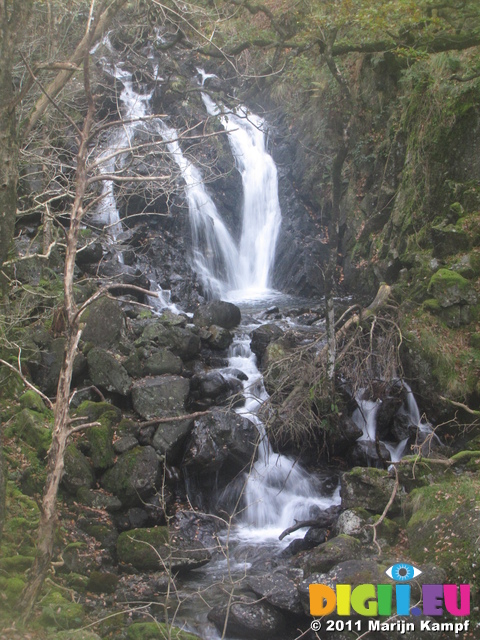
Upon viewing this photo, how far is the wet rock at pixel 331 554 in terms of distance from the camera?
5.54 metres

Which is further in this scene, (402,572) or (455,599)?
(402,572)

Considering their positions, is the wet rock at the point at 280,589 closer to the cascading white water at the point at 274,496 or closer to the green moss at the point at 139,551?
the green moss at the point at 139,551

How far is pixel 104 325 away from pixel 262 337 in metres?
3.36

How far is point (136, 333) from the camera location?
10.6m

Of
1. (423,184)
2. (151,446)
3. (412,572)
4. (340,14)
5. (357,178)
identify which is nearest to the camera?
(412,572)

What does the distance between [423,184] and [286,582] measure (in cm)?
804

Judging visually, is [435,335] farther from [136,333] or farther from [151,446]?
[136,333]

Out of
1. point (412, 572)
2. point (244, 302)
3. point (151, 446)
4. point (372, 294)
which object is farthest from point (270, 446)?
point (244, 302)

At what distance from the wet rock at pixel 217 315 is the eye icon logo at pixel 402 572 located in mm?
7511

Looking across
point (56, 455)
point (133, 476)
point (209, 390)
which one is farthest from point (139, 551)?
point (209, 390)

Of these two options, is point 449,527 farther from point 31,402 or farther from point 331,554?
point 31,402

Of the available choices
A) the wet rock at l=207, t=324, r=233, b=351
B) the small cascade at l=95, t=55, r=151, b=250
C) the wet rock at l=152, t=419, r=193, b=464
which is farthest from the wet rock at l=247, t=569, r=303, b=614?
the small cascade at l=95, t=55, r=151, b=250

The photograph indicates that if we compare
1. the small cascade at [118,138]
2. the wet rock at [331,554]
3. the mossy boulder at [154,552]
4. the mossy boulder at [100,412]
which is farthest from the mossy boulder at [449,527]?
the small cascade at [118,138]

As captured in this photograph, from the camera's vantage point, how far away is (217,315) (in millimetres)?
→ 11977
